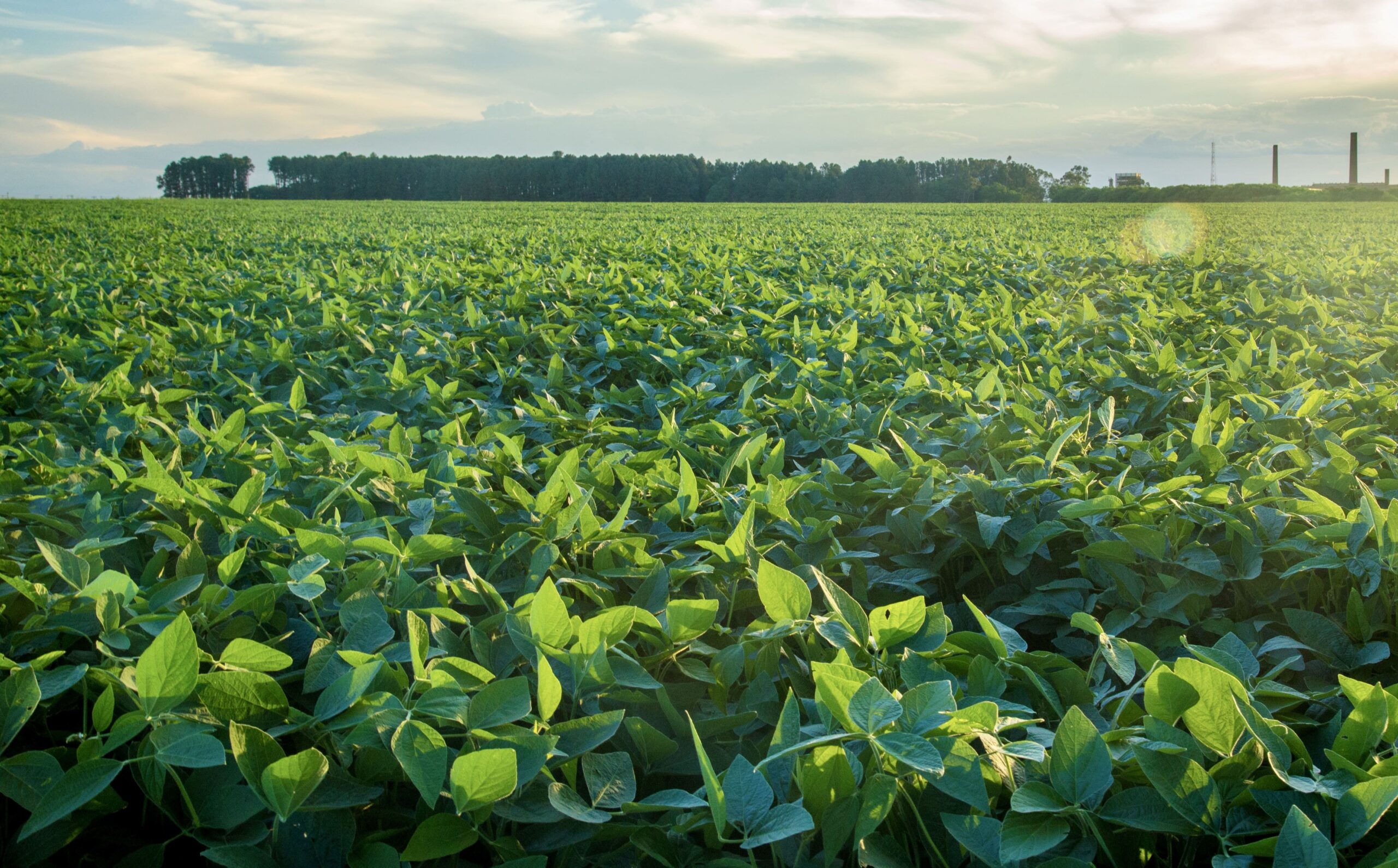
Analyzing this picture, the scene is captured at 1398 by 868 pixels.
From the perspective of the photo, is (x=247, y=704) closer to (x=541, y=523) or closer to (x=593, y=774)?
(x=593, y=774)

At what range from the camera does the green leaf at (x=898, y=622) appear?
1.35 m

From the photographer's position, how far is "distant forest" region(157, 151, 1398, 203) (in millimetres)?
74750

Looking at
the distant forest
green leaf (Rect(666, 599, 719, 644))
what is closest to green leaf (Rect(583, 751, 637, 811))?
green leaf (Rect(666, 599, 719, 644))

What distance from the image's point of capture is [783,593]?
139 centimetres

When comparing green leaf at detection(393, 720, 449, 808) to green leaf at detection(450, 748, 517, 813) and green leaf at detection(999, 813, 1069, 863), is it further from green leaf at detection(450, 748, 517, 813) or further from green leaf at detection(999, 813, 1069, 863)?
green leaf at detection(999, 813, 1069, 863)

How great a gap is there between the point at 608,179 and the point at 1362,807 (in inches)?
3623

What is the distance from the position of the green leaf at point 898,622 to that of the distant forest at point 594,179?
73.0m

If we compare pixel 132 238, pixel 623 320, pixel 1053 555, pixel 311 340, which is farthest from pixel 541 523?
pixel 132 238

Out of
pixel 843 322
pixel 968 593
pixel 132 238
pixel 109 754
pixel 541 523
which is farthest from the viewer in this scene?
pixel 132 238

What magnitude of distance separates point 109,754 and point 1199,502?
2.31 metres

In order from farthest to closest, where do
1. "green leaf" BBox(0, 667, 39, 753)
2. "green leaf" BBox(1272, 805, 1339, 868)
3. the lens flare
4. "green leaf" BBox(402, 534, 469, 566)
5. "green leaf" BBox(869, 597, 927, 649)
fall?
the lens flare, "green leaf" BBox(402, 534, 469, 566), "green leaf" BBox(869, 597, 927, 649), "green leaf" BBox(0, 667, 39, 753), "green leaf" BBox(1272, 805, 1339, 868)

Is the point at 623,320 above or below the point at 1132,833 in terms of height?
above

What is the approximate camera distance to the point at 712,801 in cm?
95

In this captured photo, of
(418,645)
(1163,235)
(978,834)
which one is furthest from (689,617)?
(1163,235)
